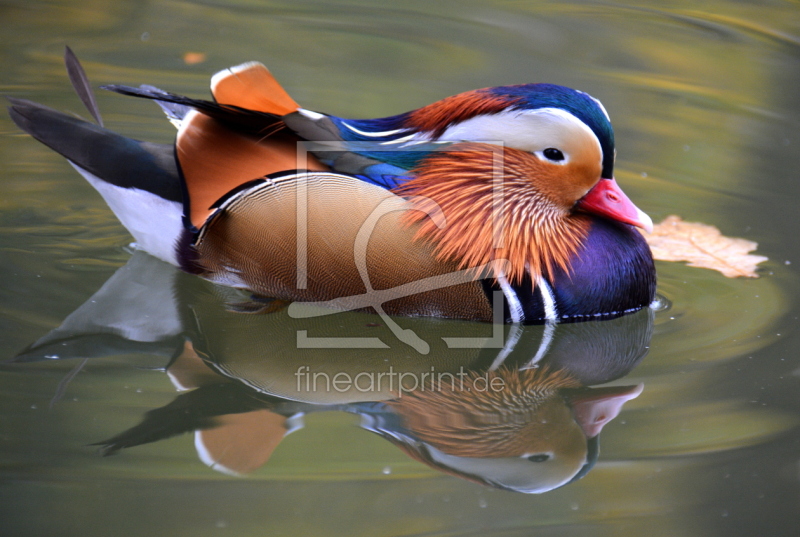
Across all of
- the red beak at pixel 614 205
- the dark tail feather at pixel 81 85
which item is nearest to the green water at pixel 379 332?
the red beak at pixel 614 205

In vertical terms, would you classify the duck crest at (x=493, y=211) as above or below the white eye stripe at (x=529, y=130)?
below

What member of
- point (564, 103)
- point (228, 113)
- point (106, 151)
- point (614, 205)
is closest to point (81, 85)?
point (106, 151)

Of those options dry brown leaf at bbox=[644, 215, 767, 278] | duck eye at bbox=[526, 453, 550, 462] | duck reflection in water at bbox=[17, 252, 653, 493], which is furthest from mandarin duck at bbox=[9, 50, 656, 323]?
duck eye at bbox=[526, 453, 550, 462]

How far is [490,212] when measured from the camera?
3.22 m

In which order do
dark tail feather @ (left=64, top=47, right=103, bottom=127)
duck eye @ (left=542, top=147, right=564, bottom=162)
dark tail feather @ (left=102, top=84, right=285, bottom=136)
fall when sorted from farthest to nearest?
dark tail feather @ (left=64, top=47, right=103, bottom=127)
duck eye @ (left=542, top=147, right=564, bottom=162)
dark tail feather @ (left=102, top=84, right=285, bottom=136)

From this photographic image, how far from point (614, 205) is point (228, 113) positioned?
1.48 metres

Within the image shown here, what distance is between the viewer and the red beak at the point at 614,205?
3.29 meters

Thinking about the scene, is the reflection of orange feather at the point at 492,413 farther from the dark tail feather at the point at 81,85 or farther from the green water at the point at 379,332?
the dark tail feather at the point at 81,85

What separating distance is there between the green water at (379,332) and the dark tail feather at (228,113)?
29.6 inches

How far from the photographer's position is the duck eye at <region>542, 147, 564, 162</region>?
321cm

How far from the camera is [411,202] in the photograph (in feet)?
10.2

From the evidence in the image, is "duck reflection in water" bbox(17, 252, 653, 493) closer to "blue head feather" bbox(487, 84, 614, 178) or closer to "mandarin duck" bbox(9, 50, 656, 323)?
"mandarin duck" bbox(9, 50, 656, 323)

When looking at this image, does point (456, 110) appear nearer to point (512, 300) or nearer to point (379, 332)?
point (512, 300)

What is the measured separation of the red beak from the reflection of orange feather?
66 cm
